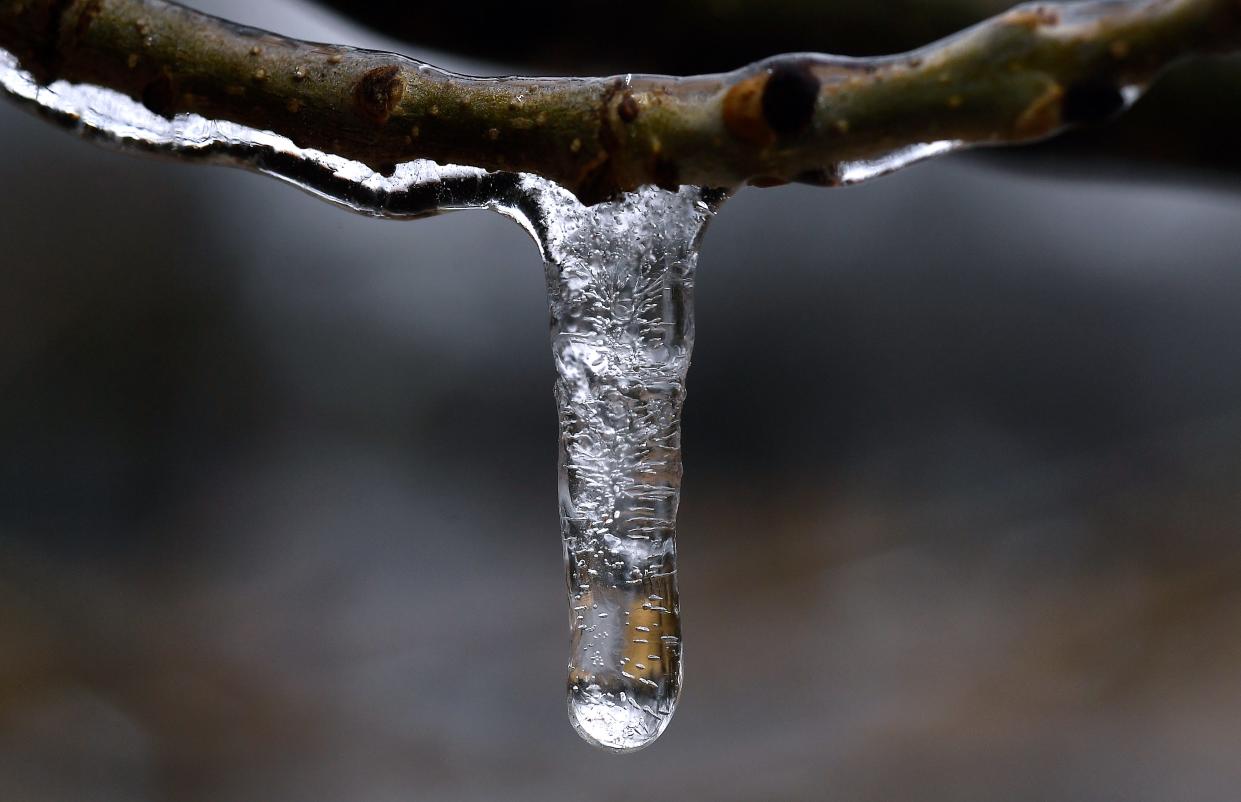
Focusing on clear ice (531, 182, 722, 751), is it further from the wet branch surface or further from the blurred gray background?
the blurred gray background

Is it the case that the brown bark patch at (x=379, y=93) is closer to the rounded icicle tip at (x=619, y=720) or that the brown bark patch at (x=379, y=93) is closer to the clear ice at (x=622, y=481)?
the clear ice at (x=622, y=481)

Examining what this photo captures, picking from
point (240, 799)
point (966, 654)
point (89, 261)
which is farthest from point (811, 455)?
point (89, 261)

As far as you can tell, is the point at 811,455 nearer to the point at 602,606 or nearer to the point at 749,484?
the point at 749,484

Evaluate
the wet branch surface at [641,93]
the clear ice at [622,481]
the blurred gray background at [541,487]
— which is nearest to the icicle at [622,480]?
the clear ice at [622,481]

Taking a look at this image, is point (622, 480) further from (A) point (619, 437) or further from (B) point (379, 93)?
(B) point (379, 93)

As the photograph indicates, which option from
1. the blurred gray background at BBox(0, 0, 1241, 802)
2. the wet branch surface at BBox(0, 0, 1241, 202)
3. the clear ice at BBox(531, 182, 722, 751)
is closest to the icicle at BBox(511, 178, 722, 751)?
the clear ice at BBox(531, 182, 722, 751)

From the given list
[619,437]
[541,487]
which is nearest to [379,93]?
[619,437]
